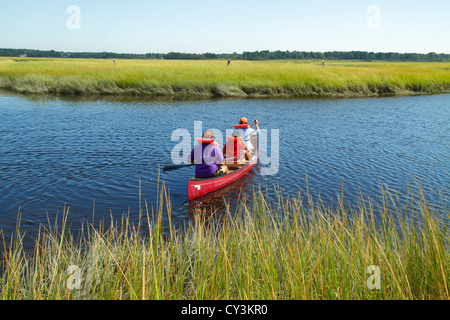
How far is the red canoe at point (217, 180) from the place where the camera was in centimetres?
1041

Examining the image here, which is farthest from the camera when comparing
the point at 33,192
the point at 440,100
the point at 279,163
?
the point at 440,100

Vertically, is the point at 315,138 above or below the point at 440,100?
below

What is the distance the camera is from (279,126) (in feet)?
67.8

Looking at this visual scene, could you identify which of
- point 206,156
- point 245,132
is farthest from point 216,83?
point 206,156

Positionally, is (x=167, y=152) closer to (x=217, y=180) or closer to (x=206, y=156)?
(x=217, y=180)

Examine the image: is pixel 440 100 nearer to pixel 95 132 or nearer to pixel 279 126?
pixel 279 126

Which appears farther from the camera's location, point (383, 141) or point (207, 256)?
point (383, 141)

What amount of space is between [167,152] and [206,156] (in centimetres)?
481

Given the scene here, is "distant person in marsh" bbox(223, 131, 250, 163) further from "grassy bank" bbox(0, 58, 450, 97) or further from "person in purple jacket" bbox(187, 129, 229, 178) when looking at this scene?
"grassy bank" bbox(0, 58, 450, 97)

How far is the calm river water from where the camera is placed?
10383 millimetres

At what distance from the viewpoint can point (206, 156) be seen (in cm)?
1045

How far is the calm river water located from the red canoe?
236 millimetres

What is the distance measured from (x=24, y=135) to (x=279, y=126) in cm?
1316
